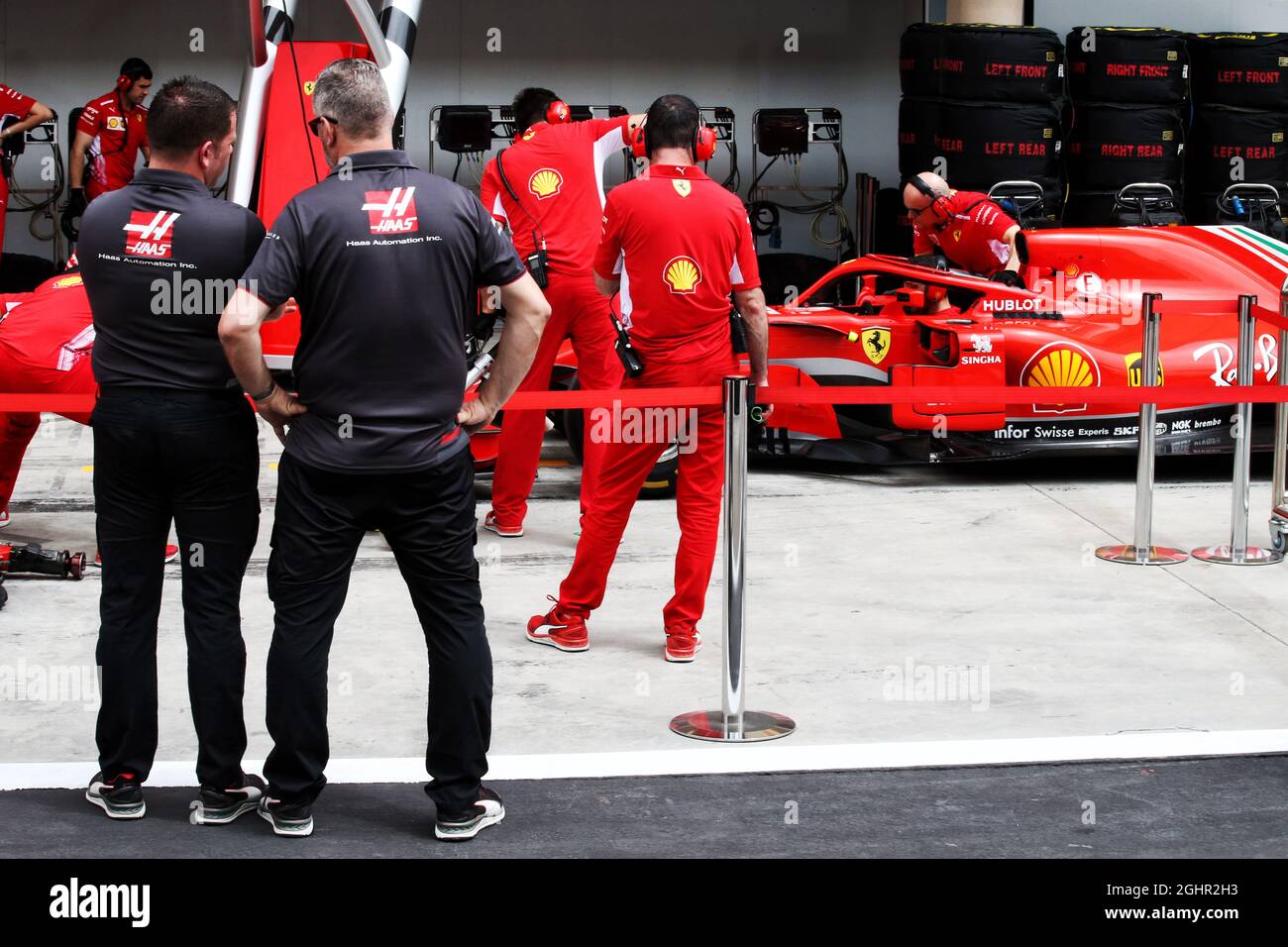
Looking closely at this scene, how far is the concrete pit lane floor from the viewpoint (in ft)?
13.9

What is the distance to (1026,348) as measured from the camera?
8.04 m

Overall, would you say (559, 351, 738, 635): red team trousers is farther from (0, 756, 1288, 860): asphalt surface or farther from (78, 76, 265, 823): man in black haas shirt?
(78, 76, 265, 823): man in black haas shirt

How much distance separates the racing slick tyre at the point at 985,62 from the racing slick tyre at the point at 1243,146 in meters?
1.36

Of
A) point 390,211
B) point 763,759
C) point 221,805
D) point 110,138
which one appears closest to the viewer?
point 390,211

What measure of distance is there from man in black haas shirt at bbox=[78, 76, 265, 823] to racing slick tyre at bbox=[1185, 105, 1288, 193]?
10.3 m

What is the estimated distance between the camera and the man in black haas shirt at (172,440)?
3.73 m

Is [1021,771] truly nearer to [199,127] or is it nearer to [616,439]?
[616,439]

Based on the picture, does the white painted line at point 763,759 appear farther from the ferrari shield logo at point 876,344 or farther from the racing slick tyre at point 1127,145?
the racing slick tyre at point 1127,145

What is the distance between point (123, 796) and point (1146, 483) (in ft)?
14.8

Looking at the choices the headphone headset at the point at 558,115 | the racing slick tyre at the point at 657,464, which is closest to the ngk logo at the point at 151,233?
the headphone headset at the point at 558,115

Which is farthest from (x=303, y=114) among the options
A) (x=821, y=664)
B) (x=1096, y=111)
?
(x=1096, y=111)

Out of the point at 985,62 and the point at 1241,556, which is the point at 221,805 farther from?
the point at 985,62
